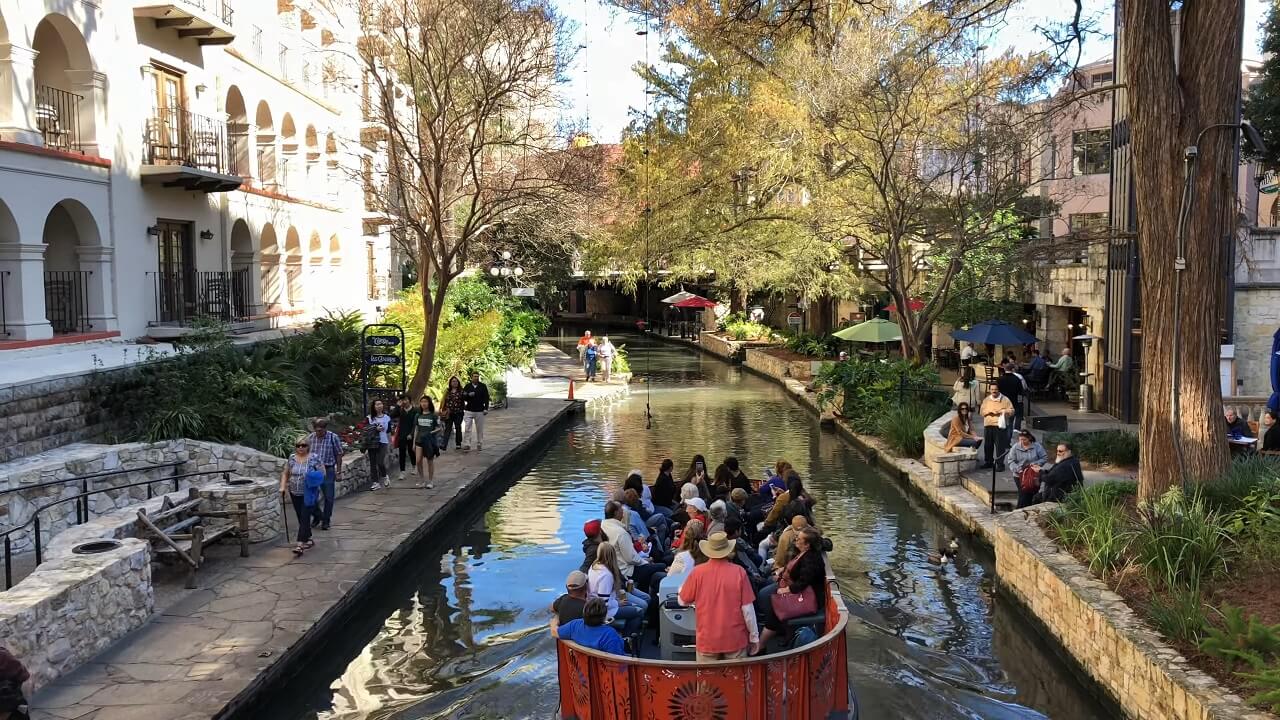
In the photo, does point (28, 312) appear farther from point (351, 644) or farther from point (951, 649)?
point (951, 649)

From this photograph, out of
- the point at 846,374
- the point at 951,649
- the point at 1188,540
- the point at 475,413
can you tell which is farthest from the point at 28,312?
the point at 846,374

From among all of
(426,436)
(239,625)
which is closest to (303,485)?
(239,625)

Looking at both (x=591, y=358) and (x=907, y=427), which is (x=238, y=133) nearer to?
(x=591, y=358)

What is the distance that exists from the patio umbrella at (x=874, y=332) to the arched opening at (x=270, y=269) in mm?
15427

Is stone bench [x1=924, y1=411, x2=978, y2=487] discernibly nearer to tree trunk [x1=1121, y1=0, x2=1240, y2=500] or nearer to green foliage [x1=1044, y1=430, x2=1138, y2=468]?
green foliage [x1=1044, y1=430, x2=1138, y2=468]

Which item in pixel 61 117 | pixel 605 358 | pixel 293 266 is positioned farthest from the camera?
pixel 605 358

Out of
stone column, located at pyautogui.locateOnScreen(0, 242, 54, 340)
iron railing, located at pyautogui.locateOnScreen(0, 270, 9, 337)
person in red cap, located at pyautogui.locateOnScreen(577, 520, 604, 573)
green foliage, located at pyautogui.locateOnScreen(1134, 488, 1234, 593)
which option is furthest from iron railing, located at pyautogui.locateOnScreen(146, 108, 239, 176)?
green foliage, located at pyautogui.locateOnScreen(1134, 488, 1234, 593)

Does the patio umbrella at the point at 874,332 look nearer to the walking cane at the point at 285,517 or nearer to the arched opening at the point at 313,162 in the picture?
the arched opening at the point at 313,162

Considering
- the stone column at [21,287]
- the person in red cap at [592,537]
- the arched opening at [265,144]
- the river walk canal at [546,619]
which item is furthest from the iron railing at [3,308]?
the arched opening at [265,144]

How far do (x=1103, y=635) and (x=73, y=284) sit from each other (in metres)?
17.0

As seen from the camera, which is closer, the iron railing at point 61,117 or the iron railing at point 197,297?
the iron railing at point 61,117

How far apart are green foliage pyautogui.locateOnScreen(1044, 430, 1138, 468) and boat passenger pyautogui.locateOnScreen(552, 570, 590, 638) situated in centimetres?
1099

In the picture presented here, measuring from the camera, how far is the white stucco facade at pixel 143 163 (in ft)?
52.5

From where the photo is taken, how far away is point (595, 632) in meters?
7.80
